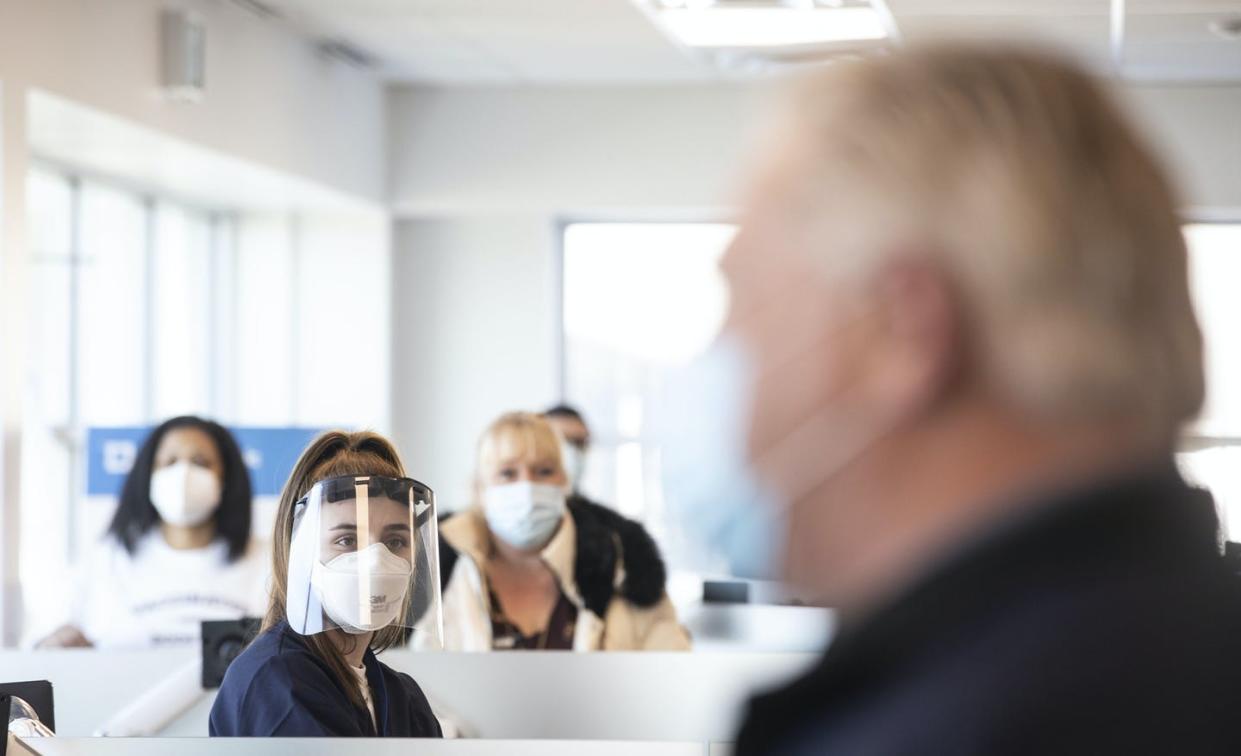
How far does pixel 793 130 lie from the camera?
2.54ft

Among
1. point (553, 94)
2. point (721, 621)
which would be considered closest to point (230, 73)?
point (553, 94)

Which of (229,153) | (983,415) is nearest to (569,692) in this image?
(983,415)

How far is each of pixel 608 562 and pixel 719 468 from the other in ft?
11.5

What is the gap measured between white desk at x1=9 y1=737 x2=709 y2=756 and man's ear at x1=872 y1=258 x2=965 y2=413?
1437 mm

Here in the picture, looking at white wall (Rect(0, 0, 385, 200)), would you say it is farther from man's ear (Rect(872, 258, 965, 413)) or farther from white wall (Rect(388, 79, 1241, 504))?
man's ear (Rect(872, 258, 965, 413))

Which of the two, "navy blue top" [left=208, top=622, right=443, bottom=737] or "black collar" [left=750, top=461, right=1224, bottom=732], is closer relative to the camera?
"black collar" [left=750, top=461, right=1224, bottom=732]

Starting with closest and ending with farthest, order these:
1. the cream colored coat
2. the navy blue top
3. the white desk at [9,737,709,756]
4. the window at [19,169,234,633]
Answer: the white desk at [9,737,709,756] → the navy blue top → the cream colored coat → the window at [19,169,234,633]

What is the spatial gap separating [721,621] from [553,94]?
4.04 meters

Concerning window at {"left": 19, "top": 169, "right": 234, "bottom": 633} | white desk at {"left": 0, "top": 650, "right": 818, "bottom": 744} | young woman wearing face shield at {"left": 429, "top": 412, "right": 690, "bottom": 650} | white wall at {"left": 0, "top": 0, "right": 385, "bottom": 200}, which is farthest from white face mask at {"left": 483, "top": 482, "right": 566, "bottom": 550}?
window at {"left": 19, "top": 169, "right": 234, "bottom": 633}

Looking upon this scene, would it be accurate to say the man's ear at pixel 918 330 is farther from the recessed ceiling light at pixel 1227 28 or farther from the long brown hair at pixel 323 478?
the recessed ceiling light at pixel 1227 28

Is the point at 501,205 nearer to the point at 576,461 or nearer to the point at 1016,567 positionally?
the point at 576,461

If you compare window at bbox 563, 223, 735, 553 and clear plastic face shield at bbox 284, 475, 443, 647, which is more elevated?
window at bbox 563, 223, 735, 553

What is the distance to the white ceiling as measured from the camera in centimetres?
695

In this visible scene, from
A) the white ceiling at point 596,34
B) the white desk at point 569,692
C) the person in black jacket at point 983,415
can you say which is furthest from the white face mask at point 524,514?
the person in black jacket at point 983,415
